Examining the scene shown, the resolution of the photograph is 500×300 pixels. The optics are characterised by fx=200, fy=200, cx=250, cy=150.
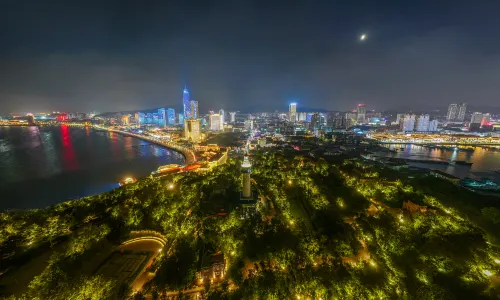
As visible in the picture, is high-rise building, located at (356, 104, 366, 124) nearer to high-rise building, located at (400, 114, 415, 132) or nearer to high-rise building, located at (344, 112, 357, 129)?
high-rise building, located at (344, 112, 357, 129)

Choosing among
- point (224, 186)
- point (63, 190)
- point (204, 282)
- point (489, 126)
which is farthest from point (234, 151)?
point (489, 126)

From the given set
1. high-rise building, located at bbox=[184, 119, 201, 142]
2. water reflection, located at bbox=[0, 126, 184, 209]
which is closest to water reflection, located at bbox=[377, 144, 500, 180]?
water reflection, located at bbox=[0, 126, 184, 209]

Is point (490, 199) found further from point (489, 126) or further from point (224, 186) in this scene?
point (489, 126)

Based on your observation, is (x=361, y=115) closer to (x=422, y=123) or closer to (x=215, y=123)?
(x=422, y=123)

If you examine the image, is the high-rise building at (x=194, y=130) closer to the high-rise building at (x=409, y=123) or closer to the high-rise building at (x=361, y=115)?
the high-rise building at (x=409, y=123)

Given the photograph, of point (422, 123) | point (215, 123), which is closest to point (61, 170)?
point (215, 123)

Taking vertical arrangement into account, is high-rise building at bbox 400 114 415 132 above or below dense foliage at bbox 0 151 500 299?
above

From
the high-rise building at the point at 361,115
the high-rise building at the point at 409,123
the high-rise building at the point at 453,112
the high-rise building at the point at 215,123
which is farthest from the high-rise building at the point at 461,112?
the high-rise building at the point at 215,123

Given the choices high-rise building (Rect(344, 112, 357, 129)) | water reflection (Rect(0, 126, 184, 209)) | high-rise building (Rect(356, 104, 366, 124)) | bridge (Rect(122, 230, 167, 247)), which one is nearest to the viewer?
bridge (Rect(122, 230, 167, 247))

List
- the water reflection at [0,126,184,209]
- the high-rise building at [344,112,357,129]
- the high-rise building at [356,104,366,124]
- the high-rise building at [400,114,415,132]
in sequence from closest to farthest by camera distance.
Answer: the water reflection at [0,126,184,209] < the high-rise building at [400,114,415,132] < the high-rise building at [344,112,357,129] < the high-rise building at [356,104,366,124]

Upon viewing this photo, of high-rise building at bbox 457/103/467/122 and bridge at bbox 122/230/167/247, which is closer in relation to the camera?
bridge at bbox 122/230/167/247
